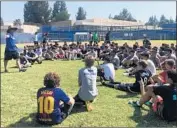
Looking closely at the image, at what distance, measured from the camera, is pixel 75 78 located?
467 inches

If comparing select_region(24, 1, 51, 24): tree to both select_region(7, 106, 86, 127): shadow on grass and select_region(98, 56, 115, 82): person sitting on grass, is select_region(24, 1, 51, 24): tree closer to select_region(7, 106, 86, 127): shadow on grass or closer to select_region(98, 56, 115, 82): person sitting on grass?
select_region(98, 56, 115, 82): person sitting on grass

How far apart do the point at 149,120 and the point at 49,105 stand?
2033 millimetres

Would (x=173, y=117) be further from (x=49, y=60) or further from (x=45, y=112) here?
(x=49, y=60)

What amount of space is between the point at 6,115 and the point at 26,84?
11.6ft

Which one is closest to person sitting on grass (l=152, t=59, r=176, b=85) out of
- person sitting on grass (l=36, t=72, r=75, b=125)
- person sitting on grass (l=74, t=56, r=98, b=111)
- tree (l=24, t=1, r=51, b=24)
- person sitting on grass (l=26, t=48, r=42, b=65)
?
person sitting on grass (l=74, t=56, r=98, b=111)

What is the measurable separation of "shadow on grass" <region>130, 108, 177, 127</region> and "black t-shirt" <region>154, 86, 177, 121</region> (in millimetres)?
127

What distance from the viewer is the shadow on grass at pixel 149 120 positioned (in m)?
6.44

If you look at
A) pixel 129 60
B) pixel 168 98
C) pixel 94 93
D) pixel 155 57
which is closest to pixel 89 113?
pixel 94 93

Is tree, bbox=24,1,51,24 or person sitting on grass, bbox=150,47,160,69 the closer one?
person sitting on grass, bbox=150,47,160,69

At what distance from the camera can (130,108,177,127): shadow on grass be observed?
253 inches

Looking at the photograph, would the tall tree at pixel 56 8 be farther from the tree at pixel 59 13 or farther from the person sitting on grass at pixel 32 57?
the person sitting on grass at pixel 32 57

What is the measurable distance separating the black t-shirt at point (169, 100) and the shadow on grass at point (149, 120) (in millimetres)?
127

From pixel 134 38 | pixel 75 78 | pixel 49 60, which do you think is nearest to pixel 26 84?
pixel 75 78

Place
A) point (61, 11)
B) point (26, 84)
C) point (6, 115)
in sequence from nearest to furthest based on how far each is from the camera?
1. point (6, 115)
2. point (26, 84)
3. point (61, 11)
